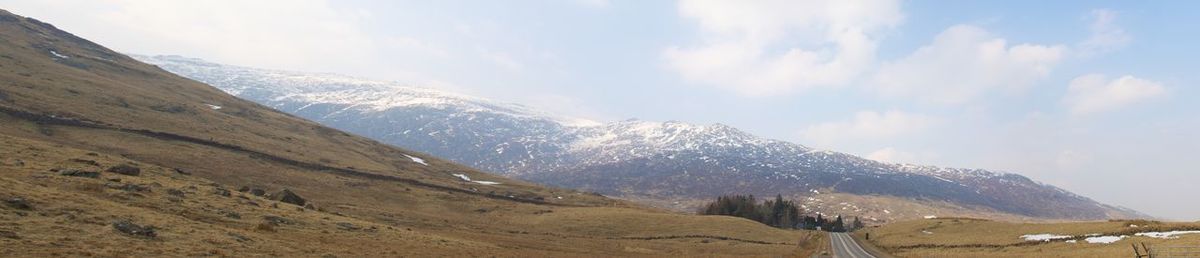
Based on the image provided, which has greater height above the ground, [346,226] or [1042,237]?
[1042,237]

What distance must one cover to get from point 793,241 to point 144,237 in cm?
8614

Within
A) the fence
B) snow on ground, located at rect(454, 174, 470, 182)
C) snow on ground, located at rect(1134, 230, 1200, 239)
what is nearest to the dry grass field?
snow on ground, located at rect(1134, 230, 1200, 239)

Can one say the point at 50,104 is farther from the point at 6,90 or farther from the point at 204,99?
the point at 204,99

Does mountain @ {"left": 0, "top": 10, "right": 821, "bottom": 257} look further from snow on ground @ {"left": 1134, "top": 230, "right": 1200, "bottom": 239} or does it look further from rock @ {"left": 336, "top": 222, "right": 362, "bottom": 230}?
snow on ground @ {"left": 1134, "top": 230, "right": 1200, "bottom": 239}

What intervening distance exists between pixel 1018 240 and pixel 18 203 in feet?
295

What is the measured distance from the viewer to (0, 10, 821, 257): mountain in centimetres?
2916

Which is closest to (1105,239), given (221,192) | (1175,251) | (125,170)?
(1175,251)

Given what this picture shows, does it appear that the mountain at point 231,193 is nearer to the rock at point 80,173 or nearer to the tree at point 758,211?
the rock at point 80,173

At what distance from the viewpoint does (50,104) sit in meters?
104

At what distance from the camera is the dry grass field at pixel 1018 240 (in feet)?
183

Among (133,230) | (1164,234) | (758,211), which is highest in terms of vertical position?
(1164,234)

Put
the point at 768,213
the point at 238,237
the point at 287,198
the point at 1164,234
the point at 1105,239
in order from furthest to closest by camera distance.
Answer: the point at 768,213, the point at 1105,239, the point at 1164,234, the point at 287,198, the point at 238,237

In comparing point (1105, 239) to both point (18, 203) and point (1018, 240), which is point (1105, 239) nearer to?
point (1018, 240)

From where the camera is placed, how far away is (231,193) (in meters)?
51.2
